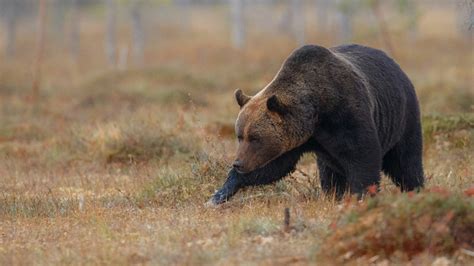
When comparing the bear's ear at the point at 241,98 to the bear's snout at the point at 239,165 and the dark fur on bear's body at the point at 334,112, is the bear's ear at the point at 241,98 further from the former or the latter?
the bear's snout at the point at 239,165

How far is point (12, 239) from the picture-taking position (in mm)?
8141

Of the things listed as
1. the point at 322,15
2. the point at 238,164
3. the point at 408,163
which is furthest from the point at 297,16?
the point at 238,164

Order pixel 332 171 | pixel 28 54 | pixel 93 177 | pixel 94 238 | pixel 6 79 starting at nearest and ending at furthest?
pixel 94 238
pixel 332 171
pixel 93 177
pixel 6 79
pixel 28 54

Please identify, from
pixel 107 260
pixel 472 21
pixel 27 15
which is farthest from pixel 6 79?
pixel 27 15

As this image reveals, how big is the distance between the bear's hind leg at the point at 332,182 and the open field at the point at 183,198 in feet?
0.65

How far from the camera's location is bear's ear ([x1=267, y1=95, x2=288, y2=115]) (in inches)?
320

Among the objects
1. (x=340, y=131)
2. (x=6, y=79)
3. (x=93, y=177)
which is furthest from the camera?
(x=6, y=79)

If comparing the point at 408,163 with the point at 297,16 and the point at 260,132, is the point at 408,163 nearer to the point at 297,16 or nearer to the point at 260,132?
→ the point at 260,132

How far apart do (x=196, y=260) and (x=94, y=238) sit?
1.49 meters

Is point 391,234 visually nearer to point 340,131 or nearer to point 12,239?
point 340,131

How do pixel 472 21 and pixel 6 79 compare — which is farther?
pixel 6 79

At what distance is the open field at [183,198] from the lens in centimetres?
662

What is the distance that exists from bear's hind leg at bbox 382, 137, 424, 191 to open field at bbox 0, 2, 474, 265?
297 mm


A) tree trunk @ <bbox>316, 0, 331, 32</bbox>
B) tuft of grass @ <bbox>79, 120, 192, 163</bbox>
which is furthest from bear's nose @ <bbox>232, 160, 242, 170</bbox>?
tree trunk @ <bbox>316, 0, 331, 32</bbox>
